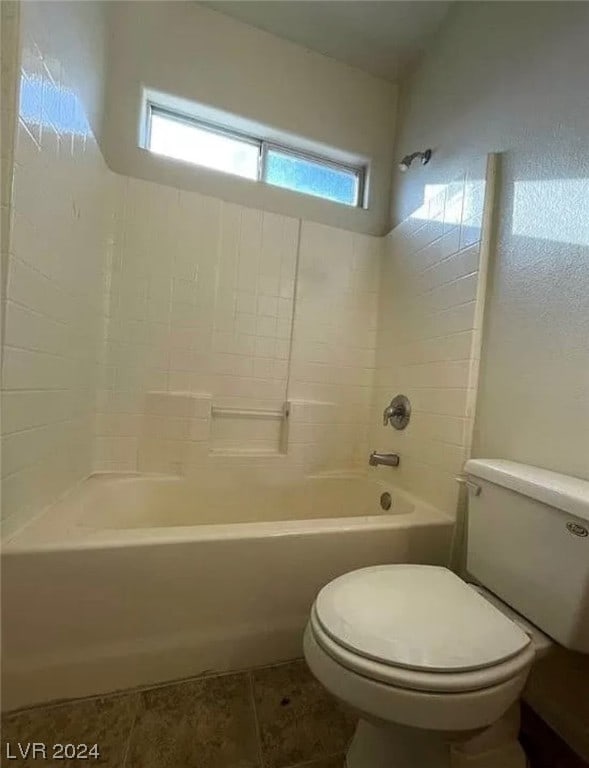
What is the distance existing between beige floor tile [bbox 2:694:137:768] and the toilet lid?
0.65 m

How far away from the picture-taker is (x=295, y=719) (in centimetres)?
→ 104

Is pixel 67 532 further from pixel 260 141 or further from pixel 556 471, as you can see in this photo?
pixel 260 141

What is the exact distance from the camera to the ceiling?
171 cm

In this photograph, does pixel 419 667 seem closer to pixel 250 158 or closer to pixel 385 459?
pixel 385 459

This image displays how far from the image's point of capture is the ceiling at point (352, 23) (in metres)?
1.71

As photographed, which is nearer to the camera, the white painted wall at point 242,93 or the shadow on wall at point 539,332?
the shadow on wall at point 539,332

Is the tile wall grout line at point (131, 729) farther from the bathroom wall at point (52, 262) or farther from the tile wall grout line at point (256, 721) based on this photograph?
the bathroom wall at point (52, 262)

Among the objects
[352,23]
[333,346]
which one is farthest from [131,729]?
[352,23]

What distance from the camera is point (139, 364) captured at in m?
1.75

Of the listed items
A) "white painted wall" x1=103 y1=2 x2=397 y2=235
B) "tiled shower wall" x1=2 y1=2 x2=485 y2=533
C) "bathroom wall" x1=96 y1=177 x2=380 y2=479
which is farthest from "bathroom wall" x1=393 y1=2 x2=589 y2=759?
"bathroom wall" x1=96 y1=177 x2=380 y2=479

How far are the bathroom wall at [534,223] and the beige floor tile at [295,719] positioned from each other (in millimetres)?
937

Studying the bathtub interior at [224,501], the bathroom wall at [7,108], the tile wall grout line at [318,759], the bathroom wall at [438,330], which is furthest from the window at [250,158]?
the tile wall grout line at [318,759]

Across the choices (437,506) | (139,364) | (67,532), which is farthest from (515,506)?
(139,364)

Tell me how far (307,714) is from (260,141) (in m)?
2.42
